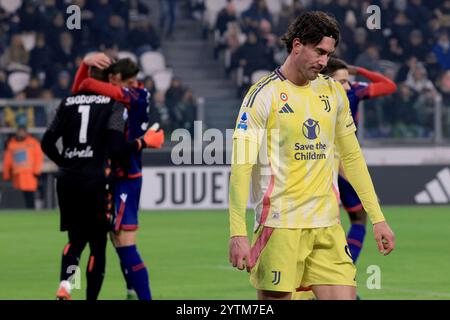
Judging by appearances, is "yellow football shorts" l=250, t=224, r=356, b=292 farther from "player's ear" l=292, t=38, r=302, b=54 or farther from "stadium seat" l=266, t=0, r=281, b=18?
"stadium seat" l=266, t=0, r=281, b=18

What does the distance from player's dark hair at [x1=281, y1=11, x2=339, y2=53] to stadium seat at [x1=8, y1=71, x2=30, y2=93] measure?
56.0 feet

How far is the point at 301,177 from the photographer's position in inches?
237

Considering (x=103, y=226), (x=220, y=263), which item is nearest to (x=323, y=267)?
(x=103, y=226)

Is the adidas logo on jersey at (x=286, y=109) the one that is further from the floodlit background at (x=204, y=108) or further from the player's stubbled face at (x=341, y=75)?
the floodlit background at (x=204, y=108)

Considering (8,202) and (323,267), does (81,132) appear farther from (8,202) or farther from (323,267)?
(8,202)

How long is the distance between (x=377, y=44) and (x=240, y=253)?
724 inches

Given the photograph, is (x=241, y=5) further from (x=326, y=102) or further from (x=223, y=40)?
(x=326, y=102)

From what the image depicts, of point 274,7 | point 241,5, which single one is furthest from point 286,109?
point 274,7

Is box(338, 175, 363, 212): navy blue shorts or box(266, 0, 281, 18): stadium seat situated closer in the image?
box(338, 175, 363, 212): navy blue shorts

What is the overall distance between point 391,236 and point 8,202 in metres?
15.3

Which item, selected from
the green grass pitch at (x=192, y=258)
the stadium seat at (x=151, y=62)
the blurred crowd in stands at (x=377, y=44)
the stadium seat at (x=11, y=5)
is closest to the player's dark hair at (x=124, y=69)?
the green grass pitch at (x=192, y=258)

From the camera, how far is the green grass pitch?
407 inches

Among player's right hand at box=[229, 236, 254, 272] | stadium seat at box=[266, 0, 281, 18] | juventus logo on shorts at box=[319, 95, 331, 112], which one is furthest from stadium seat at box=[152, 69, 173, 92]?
player's right hand at box=[229, 236, 254, 272]

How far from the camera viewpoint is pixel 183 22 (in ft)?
84.0
